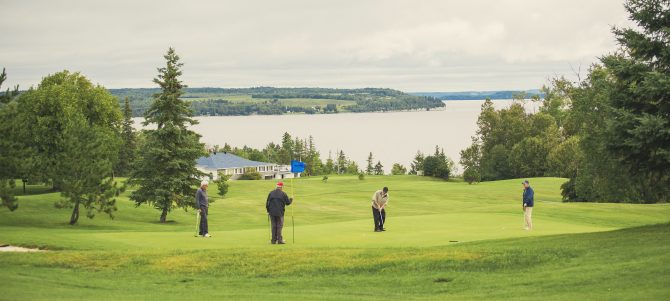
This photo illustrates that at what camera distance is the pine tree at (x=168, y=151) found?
43.0 metres

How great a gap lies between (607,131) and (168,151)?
29.0 m

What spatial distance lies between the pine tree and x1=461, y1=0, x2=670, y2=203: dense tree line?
22760mm

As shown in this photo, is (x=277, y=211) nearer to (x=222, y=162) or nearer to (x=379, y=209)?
(x=379, y=209)

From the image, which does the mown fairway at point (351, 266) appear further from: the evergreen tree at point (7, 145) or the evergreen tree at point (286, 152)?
the evergreen tree at point (286, 152)

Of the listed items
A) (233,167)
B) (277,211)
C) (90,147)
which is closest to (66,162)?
(90,147)

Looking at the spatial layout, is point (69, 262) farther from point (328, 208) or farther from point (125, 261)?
point (328, 208)

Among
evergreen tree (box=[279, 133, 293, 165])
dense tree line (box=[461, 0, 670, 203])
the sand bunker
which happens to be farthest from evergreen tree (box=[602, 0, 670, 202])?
evergreen tree (box=[279, 133, 293, 165])

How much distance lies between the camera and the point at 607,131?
1944cm

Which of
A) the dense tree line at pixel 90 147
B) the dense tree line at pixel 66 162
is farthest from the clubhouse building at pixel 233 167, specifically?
the dense tree line at pixel 66 162

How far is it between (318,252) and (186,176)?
27135mm

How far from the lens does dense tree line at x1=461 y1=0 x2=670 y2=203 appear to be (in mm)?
19047

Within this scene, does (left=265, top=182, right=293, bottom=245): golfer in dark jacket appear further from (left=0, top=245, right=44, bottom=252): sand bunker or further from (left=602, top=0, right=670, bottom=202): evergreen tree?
(left=602, top=0, right=670, bottom=202): evergreen tree

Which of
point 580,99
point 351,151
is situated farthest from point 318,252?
point 351,151

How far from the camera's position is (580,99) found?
52.3 metres
